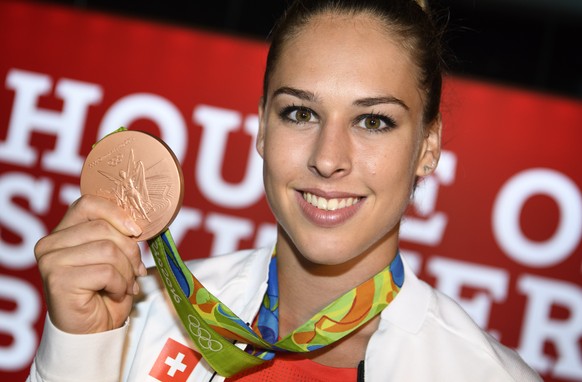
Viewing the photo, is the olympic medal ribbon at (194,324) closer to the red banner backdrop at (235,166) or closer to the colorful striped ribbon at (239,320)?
the colorful striped ribbon at (239,320)

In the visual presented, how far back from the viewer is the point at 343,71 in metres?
1.53

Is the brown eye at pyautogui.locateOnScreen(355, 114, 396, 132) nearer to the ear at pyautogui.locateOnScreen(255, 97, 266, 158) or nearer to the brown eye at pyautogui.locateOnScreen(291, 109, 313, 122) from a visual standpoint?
the brown eye at pyautogui.locateOnScreen(291, 109, 313, 122)

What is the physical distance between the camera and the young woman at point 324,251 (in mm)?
1413

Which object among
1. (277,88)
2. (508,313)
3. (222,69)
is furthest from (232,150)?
(277,88)

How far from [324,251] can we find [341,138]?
0.23 meters

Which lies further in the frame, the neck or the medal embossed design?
the neck

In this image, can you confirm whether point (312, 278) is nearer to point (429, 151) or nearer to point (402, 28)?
point (429, 151)

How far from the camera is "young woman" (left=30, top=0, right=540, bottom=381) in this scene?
141 centimetres

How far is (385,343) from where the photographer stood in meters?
1.61

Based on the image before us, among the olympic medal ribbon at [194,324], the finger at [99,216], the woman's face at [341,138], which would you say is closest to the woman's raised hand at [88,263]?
the finger at [99,216]

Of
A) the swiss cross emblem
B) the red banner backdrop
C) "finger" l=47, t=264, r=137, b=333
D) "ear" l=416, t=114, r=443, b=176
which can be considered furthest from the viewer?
the red banner backdrop

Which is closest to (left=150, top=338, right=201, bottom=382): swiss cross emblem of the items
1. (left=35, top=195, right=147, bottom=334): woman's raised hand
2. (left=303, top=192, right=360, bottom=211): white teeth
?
(left=35, top=195, right=147, bottom=334): woman's raised hand

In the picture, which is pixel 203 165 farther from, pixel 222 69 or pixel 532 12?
pixel 532 12

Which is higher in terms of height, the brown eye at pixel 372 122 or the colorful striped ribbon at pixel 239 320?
the brown eye at pixel 372 122
